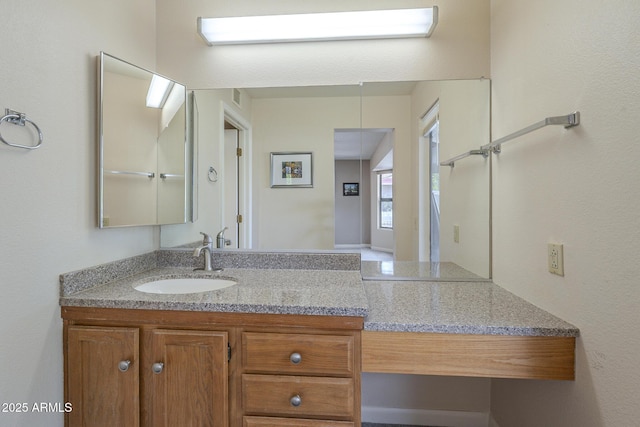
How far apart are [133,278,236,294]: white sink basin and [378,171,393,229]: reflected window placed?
0.87 metres

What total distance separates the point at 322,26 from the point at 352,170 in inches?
29.8

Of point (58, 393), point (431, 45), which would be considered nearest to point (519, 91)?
point (431, 45)

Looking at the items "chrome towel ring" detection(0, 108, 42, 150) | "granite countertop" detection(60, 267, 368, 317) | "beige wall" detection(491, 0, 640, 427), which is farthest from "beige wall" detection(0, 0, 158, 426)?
"beige wall" detection(491, 0, 640, 427)

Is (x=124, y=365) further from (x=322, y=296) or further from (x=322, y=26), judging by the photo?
(x=322, y=26)

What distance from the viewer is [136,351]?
110 cm

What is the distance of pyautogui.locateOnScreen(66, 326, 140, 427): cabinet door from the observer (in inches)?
43.2

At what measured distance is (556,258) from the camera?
102 centimetres

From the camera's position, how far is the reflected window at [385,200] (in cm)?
169

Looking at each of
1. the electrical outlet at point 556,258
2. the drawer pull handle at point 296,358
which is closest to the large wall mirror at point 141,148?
the drawer pull handle at point 296,358

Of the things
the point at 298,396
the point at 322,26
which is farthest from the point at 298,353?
the point at 322,26

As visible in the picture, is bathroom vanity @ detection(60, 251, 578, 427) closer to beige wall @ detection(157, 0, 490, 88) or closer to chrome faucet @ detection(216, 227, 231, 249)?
chrome faucet @ detection(216, 227, 231, 249)

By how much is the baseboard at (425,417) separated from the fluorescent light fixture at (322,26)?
2066 millimetres

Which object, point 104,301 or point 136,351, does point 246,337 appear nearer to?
point 136,351

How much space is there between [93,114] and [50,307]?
2.59 ft
